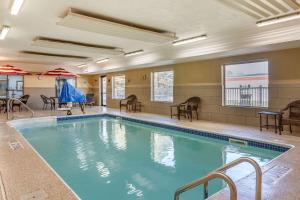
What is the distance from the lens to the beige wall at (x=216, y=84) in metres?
5.94

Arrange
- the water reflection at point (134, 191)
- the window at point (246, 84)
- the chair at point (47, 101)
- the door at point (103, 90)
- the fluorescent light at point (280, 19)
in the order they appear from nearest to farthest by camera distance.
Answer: the water reflection at point (134, 191), the fluorescent light at point (280, 19), the window at point (246, 84), the chair at point (47, 101), the door at point (103, 90)

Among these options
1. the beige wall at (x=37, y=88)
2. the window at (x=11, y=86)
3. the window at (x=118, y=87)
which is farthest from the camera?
the window at (x=118, y=87)

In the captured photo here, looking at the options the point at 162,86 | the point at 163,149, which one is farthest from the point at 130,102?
the point at 163,149

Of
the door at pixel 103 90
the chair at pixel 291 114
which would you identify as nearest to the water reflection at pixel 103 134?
the chair at pixel 291 114

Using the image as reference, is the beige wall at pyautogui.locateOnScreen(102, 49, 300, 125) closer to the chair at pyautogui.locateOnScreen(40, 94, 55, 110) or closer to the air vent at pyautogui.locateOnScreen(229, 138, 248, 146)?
the air vent at pyautogui.locateOnScreen(229, 138, 248, 146)

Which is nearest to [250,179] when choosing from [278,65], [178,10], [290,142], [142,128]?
[290,142]

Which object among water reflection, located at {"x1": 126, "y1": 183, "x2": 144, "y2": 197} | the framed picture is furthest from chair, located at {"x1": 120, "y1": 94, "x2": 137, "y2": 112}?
water reflection, located at {"x1": 126, "y1": 183, "x2": 144, "y2": 197}

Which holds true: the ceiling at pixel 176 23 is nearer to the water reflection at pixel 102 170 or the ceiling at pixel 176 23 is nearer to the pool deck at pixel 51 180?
the pool deck at pixel 51 180

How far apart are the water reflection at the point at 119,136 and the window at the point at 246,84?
3557mm

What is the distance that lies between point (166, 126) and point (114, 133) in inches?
66.1

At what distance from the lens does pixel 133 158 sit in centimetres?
452

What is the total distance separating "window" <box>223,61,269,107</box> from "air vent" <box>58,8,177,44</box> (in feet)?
8.45

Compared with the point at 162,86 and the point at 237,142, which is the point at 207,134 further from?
the point at 162,86

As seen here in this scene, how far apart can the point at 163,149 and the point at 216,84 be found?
3592mm
